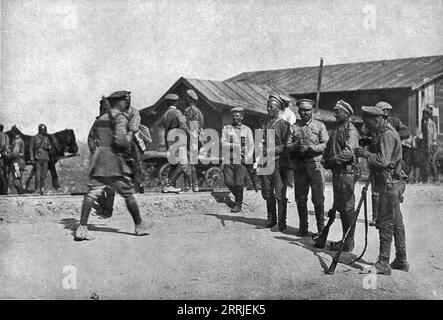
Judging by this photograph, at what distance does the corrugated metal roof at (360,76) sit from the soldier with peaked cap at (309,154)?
1318 centimetres

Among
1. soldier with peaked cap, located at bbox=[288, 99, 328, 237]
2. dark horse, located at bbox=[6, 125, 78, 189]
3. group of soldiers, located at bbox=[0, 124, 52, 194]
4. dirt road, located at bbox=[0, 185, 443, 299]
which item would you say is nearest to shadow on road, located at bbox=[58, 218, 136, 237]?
dirt road, located at bbox=[0, 185, 443, 299]

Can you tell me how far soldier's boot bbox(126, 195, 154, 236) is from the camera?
7391 mm

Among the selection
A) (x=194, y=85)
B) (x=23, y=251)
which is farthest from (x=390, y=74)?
(x=23, y=251)

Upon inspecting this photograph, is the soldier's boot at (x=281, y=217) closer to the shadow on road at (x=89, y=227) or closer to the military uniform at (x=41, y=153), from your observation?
the shadow on road at (x=89, y=227)

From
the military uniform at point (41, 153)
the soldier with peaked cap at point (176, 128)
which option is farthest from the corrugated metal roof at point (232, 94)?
the soldier with peaked cap at point (176, 128)

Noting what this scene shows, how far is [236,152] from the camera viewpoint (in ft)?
33.8

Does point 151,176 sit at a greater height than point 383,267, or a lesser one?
greater

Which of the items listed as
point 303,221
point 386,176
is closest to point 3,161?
point 303,221

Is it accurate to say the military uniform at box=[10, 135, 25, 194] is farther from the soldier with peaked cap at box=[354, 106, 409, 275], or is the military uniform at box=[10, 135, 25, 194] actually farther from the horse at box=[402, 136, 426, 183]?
the horse at box=[402, 136, 426, 183]

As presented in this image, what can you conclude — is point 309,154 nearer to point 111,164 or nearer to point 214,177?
point 111,164

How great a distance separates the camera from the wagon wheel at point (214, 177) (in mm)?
13836

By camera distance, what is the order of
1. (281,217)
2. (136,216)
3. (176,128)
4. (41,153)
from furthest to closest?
1. (41,153)
2. (176,128)
3. (281,217)
4. (136,216)

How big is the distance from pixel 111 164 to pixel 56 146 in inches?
328
